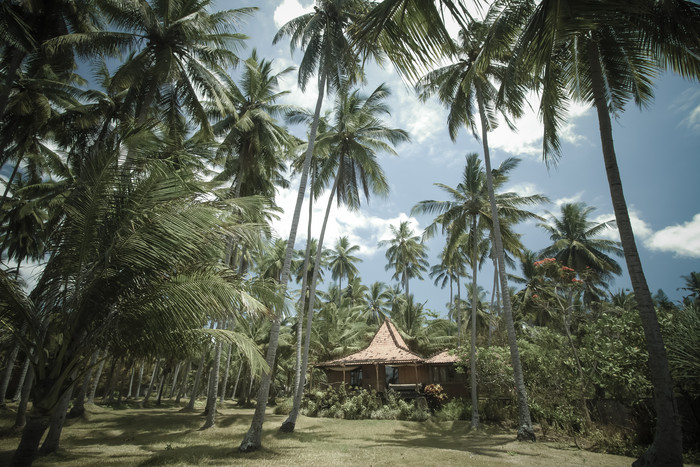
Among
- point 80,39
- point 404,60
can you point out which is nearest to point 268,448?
point 404,60

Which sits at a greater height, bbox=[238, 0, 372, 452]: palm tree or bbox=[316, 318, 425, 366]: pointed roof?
bbox=[238, 0, 372, 452]: palm tree

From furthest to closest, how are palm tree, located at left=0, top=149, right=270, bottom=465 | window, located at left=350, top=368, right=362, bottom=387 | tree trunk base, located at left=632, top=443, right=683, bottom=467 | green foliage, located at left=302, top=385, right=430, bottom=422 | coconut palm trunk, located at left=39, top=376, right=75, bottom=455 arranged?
window, located at left=350, top=368, right=362, bottom=387 → green foliage, located at left=302, top=385, right=430, bottom=422 → coconut palm trunk, located at left=39, top=376, right=75, bottom=455 → tree trunk base, located at left=632, top=443, right=683, bottom=467 → palm tree, located at left=0, top=149, right=270, bottom=465

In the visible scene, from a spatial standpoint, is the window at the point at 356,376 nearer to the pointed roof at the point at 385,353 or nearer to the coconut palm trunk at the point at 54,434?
the pointed roof at the point at 385,353

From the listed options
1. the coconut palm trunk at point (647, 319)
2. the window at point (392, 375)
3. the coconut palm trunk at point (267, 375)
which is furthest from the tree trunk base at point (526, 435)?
the window at point (392, 375)

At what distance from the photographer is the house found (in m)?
19.8

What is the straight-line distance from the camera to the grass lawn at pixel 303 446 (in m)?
8.16

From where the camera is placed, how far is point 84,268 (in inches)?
201

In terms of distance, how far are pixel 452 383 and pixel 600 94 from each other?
18.7 m

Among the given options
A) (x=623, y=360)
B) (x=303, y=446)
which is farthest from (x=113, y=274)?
(x=623, y=360)

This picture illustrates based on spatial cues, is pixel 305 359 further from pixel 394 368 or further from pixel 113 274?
pixel 394 368

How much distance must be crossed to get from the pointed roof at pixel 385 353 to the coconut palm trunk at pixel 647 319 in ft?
47.0

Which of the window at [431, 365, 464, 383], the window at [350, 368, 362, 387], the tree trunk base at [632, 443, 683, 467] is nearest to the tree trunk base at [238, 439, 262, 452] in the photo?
the tree trunk base at [632, 443, 683, 467]

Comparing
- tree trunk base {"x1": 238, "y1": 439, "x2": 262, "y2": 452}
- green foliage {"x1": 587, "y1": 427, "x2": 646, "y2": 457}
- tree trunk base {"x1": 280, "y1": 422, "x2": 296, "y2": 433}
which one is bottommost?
tree trunk base {"x1": 280, "y1": 422, "x2": 296, "y2": 433}

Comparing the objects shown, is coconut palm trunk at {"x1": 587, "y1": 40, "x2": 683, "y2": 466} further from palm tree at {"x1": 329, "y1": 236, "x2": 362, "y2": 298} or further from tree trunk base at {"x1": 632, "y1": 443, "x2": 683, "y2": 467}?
palm tree at {"x1": 329, "y1": 236, "x2": 362, "y2": 298}
